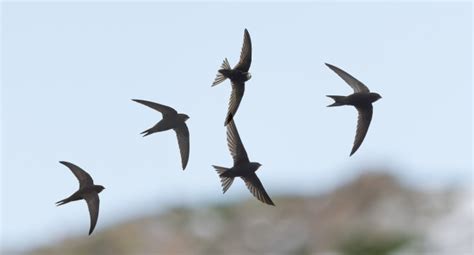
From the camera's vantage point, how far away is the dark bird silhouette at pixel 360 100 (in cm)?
730

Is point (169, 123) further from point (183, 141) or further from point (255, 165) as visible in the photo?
point (255, 165)

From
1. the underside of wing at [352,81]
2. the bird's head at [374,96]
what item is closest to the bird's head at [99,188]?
the underside of wing at [352,81]

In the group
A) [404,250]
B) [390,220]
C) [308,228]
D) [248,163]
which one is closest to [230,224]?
[308,228]

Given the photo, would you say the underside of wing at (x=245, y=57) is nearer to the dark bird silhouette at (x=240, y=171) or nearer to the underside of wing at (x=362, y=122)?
the dark bird silhouette at (x=240, y=171)

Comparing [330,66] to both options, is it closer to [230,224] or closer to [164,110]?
[164,110]

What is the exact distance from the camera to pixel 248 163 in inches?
293

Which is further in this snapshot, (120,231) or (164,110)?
(120,231)

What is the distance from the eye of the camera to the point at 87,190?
23.4 ft

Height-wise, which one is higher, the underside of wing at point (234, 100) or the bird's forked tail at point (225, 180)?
the underside of wing at point (234, 100)

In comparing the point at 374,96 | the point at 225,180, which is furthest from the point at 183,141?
the point at 374,96

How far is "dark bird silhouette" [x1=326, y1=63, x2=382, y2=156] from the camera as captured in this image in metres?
7.30

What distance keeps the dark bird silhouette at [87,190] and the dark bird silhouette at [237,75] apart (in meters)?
0.88

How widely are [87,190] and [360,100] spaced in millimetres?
1724

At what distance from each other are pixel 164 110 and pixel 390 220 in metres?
56.9
